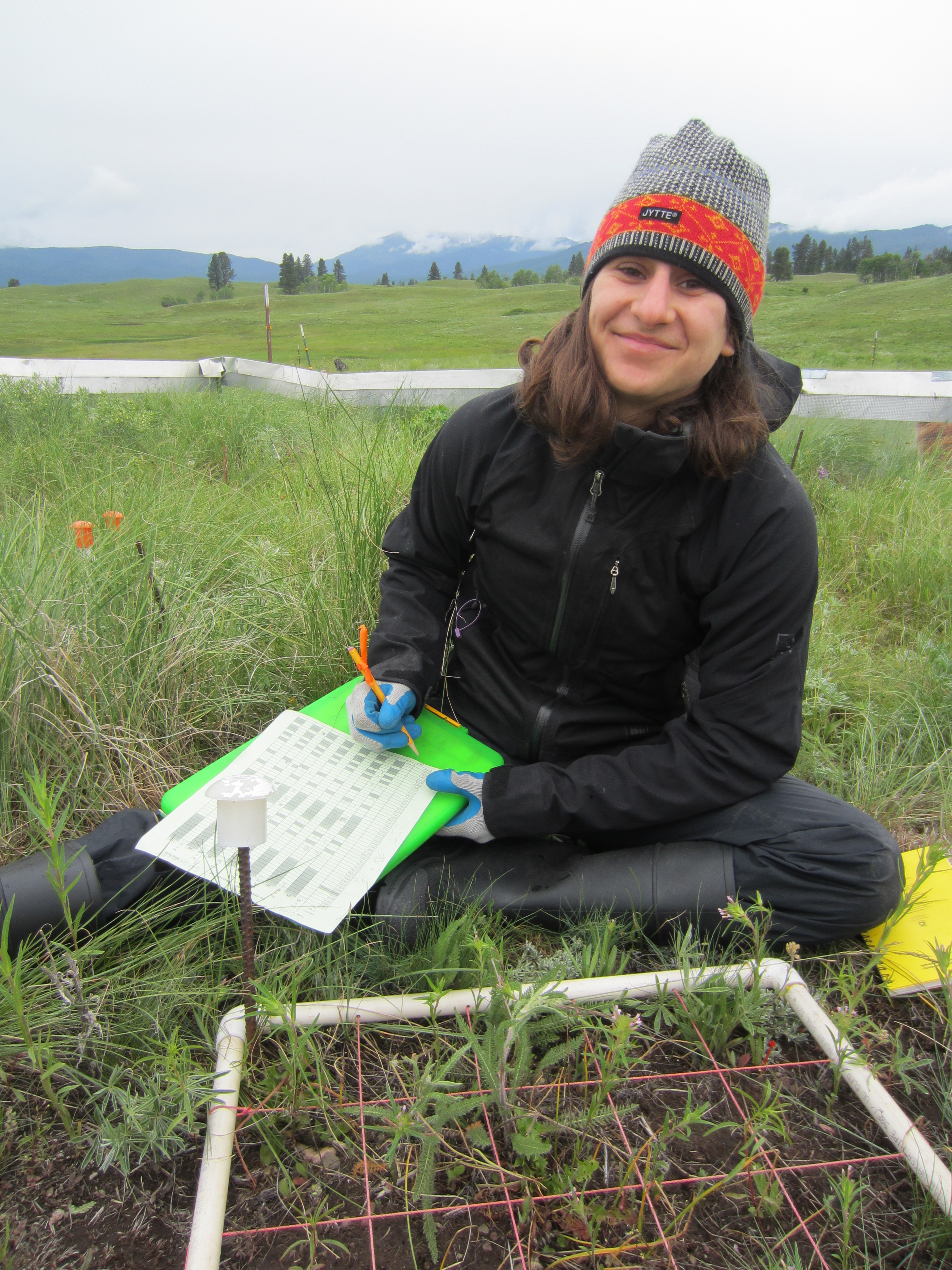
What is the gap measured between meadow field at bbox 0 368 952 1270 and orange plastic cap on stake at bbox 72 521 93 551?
0.04 metres

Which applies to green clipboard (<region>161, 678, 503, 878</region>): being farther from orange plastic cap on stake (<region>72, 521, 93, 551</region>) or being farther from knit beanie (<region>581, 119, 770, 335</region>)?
knit beanie (<region>581, 119, 770, 335</region>)

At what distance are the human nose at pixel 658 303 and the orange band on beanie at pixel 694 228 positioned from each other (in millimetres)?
67

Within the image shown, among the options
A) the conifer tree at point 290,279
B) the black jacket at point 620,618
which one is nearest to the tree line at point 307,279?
the conifer tree at point 290,279

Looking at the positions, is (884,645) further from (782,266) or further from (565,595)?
(782,266)

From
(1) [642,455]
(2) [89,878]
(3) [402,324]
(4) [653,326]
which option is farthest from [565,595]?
(3) [402,324]

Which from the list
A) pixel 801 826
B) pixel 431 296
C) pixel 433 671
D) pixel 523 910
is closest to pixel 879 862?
pixel 801 826

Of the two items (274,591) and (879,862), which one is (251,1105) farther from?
(274,591)

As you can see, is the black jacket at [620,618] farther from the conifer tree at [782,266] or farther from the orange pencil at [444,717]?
the conifer tree at [782,266]

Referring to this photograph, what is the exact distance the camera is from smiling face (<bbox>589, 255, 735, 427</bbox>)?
1.43 m

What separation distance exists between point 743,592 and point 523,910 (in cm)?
79

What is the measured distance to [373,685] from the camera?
1672 millimetres

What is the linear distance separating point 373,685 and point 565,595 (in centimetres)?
46

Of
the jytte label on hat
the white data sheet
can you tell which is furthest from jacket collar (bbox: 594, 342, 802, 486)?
the white data sheet

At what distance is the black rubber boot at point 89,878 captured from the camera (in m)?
1.29
